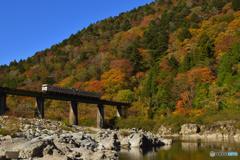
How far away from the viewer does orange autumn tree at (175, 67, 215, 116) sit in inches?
1945

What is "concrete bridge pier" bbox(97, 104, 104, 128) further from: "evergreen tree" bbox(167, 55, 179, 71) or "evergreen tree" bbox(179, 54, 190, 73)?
"evergreen tree" bbox(167, 55, 179, 71)

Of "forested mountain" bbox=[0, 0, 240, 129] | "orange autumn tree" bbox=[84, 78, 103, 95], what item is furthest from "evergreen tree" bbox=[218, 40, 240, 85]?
"orange autumn tree" bbox=[84, 78, 103, 95]

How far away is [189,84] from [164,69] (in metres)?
11.7

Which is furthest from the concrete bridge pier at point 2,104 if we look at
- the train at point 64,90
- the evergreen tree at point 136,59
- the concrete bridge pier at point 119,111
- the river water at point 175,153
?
the evergreen tree at point 136,59

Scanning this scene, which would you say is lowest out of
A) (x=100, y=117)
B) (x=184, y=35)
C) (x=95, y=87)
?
(x=100, y=117)

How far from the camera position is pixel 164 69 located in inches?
2498

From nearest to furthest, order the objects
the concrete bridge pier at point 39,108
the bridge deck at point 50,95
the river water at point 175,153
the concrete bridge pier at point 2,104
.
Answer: the river water at point 175,153 → the concrete bridge pier at point 2,104 → the bridge deck at point 50,95 → the concrete bridge pier at point 39,108

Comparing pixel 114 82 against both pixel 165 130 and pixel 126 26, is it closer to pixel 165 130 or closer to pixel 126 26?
pixel 165 130

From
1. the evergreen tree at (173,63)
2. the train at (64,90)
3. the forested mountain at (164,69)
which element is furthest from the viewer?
the evergreen tree at (173,63)

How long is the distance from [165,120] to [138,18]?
8416 cm

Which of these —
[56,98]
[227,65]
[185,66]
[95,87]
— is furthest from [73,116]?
[227,65]

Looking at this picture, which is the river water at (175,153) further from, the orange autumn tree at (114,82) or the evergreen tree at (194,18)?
the evergreen tree at (194,18)

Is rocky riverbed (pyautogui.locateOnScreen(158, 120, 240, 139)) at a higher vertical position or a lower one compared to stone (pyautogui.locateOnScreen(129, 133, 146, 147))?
lower

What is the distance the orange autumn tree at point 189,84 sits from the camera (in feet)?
162
